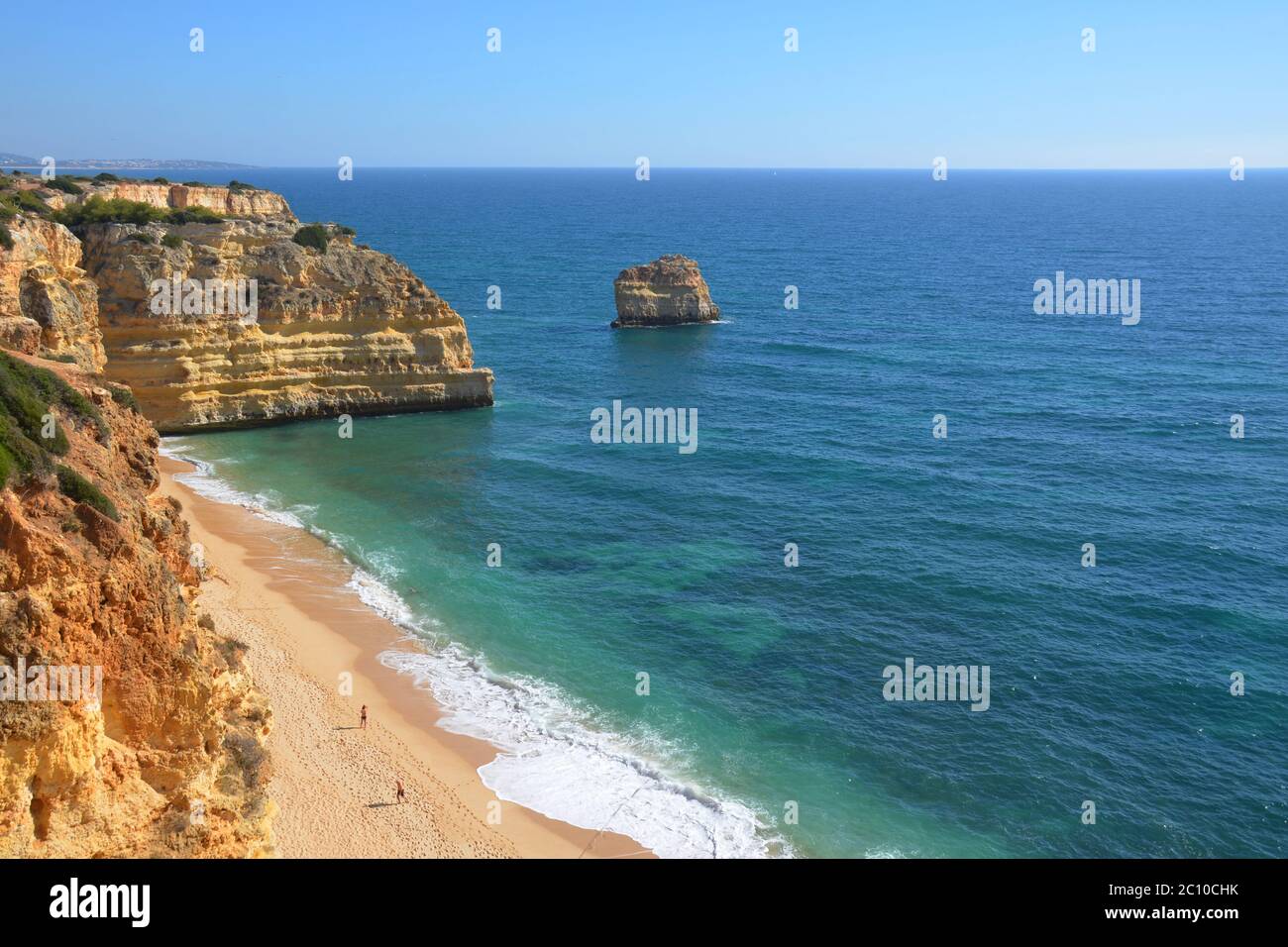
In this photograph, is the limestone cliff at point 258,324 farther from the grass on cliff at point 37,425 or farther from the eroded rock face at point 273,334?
the grass on cliff at point 37,425

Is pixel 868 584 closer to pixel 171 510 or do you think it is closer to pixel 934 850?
pixel 934 850

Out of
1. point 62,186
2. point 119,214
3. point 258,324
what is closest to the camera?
point 258,324

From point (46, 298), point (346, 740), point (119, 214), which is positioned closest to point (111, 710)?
point (346, 740)

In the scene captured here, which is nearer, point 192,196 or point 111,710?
point 111,710

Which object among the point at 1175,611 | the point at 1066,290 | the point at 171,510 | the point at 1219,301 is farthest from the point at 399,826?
the point at 1066,290

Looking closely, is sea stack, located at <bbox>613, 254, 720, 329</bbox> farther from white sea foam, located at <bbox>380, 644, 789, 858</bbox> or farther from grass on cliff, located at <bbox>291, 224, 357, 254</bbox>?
Result: white sea foam, located at <bbox>380, 644, 789, 858</bbox>

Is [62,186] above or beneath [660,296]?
above

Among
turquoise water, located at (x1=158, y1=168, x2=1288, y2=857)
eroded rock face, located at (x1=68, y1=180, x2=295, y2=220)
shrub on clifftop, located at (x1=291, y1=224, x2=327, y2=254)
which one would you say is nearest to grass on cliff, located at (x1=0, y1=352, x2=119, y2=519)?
turquoise water, located at (x1=158, y1=168, x2=1288, y2=857)

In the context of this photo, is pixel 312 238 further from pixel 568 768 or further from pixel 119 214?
pixel 568 768

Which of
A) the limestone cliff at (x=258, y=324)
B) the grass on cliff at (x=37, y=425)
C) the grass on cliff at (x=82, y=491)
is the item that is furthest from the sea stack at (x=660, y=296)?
the grass on cliff at (x=82, y=491)
